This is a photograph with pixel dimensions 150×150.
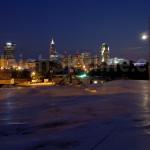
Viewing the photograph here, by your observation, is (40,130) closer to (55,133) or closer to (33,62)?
(55,133)

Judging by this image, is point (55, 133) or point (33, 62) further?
point (33, 62)

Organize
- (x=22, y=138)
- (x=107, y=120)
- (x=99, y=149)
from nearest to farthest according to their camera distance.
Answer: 1. (x=99, y=149)
2. (x=22, y=138)
3. (x=107, y=120)

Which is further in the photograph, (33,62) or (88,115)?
(33,62)

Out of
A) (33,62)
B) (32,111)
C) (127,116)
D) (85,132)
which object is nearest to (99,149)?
(85,132)

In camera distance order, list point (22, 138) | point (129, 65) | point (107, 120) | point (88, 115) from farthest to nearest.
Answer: point (129, 65) < point (88, 115) < point (107, 120) < point (22, 138)

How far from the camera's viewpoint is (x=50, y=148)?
20.0 feet

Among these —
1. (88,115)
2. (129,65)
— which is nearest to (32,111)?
(88,115)

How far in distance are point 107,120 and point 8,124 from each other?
5.70ft

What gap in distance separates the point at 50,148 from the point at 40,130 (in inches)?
58.4

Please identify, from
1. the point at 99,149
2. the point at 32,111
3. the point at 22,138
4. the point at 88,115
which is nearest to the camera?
the point at 99,149

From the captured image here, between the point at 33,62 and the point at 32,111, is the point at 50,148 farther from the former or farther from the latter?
the point at 33,62

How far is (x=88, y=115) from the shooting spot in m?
9.23

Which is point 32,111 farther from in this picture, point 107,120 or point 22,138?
point 22,138

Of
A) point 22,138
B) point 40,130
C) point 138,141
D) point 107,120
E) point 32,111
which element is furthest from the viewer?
point 32,111
